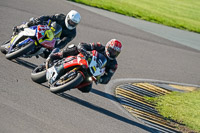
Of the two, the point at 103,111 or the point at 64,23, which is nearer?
the point at 103,111

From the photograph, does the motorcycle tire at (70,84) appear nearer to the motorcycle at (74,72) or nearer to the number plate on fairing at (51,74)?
the motorcycle at (74,72)

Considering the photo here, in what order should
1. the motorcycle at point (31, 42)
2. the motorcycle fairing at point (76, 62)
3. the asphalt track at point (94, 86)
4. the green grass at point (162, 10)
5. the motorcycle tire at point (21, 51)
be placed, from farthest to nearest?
the green grass at point (162, 10)
the motorcycle at point (31, 42)
the motorcycle tire at point (21, 51)
the motorcycle fairing at point (76, 62)
the asphalt track at point (94, 86)

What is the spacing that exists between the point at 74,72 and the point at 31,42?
1.90 meters

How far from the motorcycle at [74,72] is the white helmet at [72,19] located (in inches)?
71.5

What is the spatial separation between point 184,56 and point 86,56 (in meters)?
8.91

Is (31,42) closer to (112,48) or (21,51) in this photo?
(21,51)

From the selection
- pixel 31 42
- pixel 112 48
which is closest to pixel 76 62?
pixel 112 48

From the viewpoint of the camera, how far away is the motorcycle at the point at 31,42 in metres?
9.63

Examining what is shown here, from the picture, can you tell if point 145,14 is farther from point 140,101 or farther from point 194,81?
point 140,101

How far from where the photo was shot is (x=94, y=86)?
33.6 ft

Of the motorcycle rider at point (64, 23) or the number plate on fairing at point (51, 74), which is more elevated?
the motorcycle rider at point (64, 23)

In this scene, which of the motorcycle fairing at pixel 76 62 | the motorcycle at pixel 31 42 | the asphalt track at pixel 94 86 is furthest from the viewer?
the motorcycle at pixel 31 42

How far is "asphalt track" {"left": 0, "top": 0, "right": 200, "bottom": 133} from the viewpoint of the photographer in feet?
22.3

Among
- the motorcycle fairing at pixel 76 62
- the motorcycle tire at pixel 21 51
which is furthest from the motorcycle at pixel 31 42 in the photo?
the motorcycle fairing at pixel 76 62
